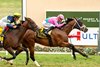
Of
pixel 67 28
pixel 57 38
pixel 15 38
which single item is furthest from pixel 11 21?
pixel 67 28

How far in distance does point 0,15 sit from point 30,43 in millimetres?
9067

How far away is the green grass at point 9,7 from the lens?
79.3 feet

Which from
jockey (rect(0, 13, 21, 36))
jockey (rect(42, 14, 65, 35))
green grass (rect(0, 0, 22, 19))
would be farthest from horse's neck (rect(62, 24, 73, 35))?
green grass (rect(0, 0, 22, 19))

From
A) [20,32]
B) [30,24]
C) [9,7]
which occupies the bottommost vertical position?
[9,7]

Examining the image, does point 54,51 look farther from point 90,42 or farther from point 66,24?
point 66,24

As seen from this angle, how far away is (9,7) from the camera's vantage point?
2438 centimetres

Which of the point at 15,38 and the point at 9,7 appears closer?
the point at 15,38

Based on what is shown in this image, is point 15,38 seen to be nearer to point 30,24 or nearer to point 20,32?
point 20,32

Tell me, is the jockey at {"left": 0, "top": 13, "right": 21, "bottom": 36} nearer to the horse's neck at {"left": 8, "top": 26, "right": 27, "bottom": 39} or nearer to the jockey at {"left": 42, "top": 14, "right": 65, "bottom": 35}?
the horse's neck at {"left": 8, "top": 26, "right": 27, "bottom": 39}

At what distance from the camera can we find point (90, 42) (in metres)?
22.8

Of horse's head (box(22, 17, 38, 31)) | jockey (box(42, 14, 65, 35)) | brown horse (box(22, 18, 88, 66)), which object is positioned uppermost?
horse's head (box(22, 17, 38, 31))

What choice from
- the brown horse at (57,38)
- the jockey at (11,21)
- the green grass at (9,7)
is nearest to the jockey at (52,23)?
the brown horse at (57,38)

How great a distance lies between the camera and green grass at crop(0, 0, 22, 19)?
79.3 ft

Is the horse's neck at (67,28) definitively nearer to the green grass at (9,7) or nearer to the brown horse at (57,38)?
the brown horse at (57,38)
